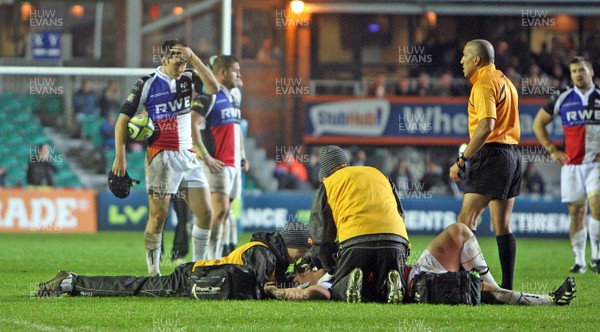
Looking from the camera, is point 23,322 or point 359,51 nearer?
point 23,322

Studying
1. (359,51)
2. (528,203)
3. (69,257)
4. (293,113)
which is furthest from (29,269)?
(359,51)

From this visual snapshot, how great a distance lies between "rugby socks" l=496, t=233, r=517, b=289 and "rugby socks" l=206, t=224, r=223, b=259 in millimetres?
3343

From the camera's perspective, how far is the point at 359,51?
2783cm

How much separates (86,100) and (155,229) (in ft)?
46.9

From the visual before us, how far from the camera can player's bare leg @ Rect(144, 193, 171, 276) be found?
410 inches

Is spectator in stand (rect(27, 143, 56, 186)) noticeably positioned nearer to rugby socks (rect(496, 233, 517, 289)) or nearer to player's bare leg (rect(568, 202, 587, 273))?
player's bare leg (rect(568, 202, 587, 273))

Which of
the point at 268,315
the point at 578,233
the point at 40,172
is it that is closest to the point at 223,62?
the point at 578,233

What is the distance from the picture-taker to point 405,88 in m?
25.3

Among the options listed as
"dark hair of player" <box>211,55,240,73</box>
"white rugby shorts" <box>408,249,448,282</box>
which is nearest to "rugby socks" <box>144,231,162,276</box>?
"dark hair of player" <box>211,55,240,73</box>

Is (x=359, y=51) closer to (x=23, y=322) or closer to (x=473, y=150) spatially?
(x=473, y=150)

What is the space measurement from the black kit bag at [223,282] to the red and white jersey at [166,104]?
2.26 meters

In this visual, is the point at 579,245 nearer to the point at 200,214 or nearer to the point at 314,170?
the point at 200,214

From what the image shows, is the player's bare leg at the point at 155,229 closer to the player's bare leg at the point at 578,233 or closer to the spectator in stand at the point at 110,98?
the player's bare leg at the point at 578,233

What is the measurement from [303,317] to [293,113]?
60.4 ft
